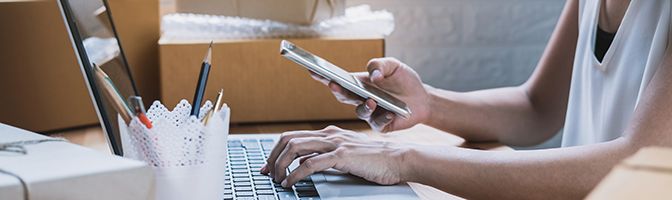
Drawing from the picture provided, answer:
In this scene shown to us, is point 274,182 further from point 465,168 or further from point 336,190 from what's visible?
point 465,168

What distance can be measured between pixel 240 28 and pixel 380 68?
275 mm

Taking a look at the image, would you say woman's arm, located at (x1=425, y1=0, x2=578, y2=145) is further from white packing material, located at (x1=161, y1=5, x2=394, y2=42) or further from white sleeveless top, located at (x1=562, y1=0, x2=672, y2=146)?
white packing material, located at (x1=161, y1=5, x2=394, y2=42)

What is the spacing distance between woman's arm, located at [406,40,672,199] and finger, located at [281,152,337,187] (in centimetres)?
8

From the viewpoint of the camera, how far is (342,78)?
46.3 inches

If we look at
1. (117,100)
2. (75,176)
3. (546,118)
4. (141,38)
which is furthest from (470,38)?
(75,176)

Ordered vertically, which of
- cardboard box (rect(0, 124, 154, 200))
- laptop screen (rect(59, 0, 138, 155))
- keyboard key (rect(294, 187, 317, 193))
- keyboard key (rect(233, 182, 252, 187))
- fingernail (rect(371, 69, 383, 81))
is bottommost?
fingernail (rect(371, 69, 383, 81))

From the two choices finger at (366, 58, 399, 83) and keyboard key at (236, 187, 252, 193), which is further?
finger at (366, 58, 399, 83)

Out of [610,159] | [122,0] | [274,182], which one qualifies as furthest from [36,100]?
[610,159]

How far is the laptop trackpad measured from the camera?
3.16 feet

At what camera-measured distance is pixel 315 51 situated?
4.86 ft

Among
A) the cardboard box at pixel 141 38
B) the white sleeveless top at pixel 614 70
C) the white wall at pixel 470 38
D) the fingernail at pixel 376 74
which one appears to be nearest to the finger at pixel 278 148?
the fingernail at pixel 376 74

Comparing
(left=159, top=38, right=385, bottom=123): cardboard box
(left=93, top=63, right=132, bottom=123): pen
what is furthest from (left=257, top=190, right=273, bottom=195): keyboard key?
(left=159, top=38, right=385, bottom=123): cardboard box

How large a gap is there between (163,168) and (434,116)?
25.4 inches

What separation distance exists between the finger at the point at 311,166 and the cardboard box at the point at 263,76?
1.54ft
